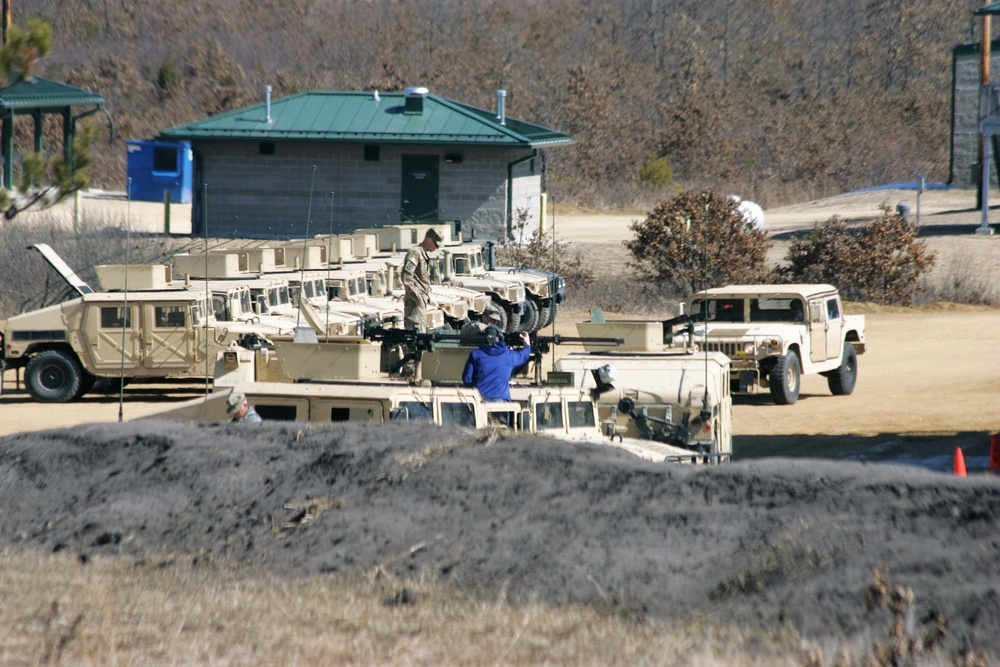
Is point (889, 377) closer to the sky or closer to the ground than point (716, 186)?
closer to the ground

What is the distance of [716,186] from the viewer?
166 ft

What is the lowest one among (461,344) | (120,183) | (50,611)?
(50,611)

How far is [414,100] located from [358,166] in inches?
77.1

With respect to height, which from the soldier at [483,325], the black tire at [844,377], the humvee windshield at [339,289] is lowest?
the black tire at [844,377]

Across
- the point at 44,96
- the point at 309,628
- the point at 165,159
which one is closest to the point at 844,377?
the point at 309,628

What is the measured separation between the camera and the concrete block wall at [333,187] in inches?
1297

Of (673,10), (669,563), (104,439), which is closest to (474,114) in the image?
(104,439)

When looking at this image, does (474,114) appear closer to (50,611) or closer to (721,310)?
(721,310)

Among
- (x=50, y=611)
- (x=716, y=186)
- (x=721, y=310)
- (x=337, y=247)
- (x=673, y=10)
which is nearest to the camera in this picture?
(x=50, y=611)

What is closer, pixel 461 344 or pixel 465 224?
pixel 461 344

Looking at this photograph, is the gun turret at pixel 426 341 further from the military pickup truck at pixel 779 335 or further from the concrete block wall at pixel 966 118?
the concrete block wall at pixel 966 118

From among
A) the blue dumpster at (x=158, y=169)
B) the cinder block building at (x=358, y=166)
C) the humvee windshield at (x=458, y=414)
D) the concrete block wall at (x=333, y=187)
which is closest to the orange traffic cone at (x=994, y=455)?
the humvee windshield at (x=458, y=414)

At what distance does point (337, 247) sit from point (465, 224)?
34.7 feet

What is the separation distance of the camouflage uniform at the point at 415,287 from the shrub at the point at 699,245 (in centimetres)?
1011
